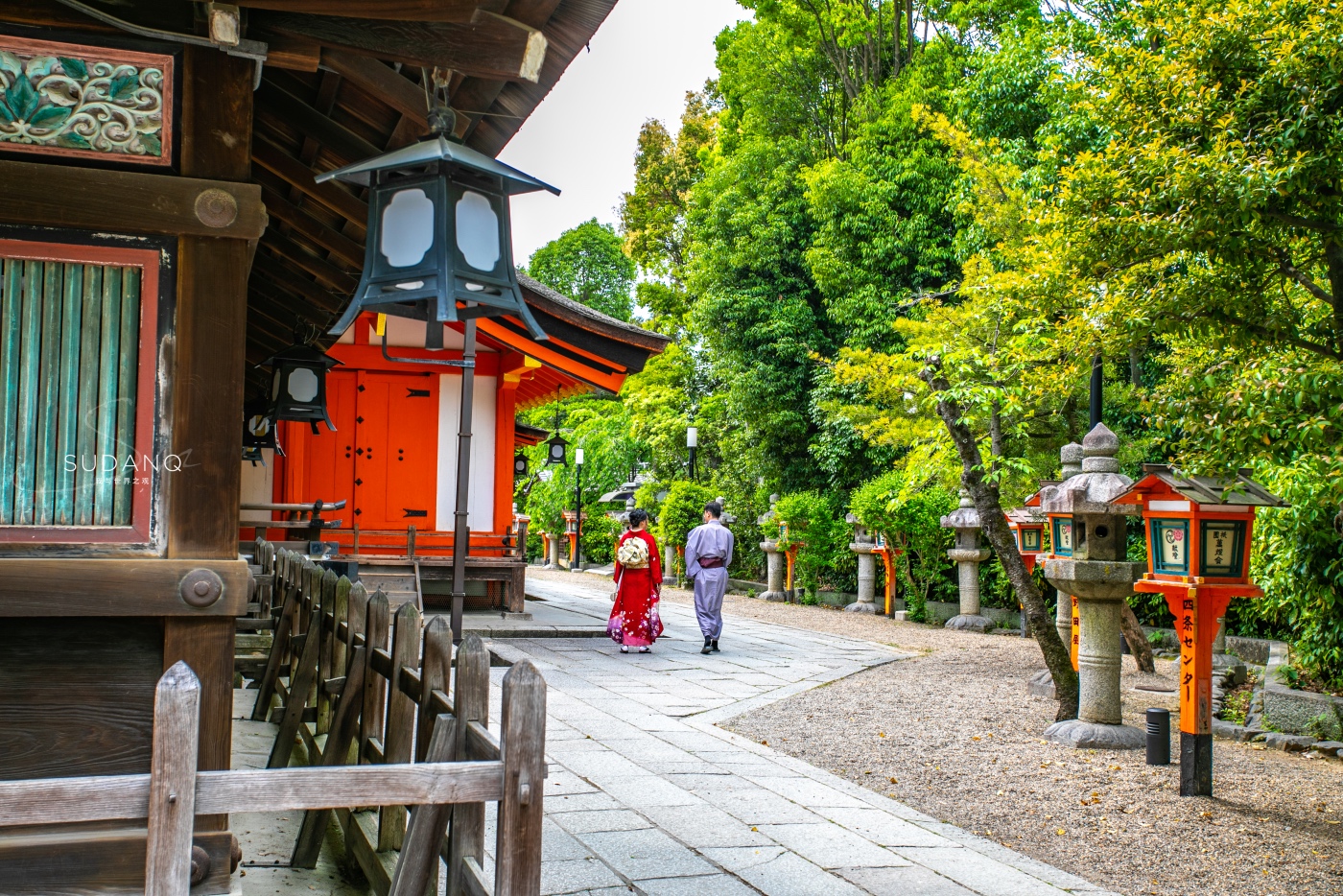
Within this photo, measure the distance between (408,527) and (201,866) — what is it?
9615 mm

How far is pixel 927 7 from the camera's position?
23906 mm

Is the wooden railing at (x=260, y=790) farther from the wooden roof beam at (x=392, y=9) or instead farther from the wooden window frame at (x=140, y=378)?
the wooden roof beam at (x=392, y=9)

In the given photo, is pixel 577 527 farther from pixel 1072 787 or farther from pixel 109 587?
pixel 109 587

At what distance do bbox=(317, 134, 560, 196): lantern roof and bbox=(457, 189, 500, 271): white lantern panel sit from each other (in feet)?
0.38

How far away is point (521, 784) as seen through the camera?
2.32 meters

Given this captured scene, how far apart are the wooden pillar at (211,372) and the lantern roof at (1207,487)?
18.6 ft

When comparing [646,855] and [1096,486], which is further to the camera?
[1096,486]

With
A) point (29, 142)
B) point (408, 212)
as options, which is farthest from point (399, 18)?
point (29, 142)

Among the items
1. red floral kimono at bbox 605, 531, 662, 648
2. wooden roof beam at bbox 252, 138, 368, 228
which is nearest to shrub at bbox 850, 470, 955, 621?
red floral kimono at bbox 605, 531, 662, 648

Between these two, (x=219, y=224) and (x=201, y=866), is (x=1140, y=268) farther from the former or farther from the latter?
(x=201, y=866)

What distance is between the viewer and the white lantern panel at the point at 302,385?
311 inches

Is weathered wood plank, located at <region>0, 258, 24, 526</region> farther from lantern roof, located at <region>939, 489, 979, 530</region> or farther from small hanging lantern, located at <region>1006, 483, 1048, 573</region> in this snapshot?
lantern roof, located at <region>939, 489, 979, 530</region>

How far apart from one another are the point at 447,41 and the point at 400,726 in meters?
2.15

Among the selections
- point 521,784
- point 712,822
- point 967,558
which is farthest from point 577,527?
point 521,784
